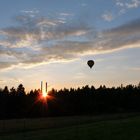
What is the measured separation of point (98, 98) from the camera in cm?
13738

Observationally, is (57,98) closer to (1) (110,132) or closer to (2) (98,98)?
(2) (98,98)

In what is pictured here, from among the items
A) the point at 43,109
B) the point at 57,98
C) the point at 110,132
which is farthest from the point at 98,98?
the point at 110,132

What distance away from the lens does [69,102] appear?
129125 millimetres

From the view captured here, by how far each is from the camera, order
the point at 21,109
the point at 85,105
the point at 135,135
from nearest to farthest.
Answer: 1. the point at 135,135
2. the point at 21,109
3. the point at 85,105

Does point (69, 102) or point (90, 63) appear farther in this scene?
point (69, 102)

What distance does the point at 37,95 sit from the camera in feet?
439

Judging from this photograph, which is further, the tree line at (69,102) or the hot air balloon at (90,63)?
the tree line at (69,102)

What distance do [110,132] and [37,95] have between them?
10045 cm

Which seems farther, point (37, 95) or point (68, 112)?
point (37, 95)

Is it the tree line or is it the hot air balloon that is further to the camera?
the tree line

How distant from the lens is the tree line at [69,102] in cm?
11962

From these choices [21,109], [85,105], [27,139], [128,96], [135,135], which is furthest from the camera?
[128,96]

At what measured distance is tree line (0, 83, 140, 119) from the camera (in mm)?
119625

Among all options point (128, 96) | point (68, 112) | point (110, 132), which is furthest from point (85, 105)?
point (110, 132)
